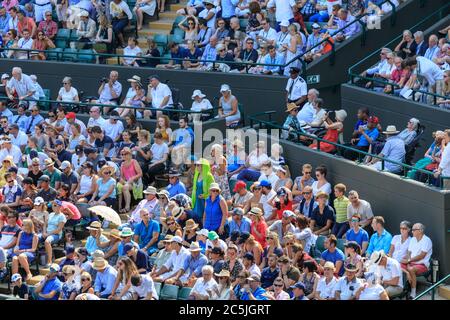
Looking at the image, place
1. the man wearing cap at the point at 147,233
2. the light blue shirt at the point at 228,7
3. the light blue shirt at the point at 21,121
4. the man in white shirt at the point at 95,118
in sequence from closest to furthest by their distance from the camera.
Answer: the man wearing cap at the point at 147,233, the man in white shirt at the point at 95,118, the light blue shirt at the point at 21,121, the light blue shirt at the point at 228,7

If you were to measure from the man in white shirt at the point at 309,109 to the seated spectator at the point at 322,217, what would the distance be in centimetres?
312

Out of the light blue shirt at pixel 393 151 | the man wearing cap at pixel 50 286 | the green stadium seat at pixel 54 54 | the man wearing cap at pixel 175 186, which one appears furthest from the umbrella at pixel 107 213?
the green stadium seat at pixel 54 54

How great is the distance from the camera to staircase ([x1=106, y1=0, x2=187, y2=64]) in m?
31.1

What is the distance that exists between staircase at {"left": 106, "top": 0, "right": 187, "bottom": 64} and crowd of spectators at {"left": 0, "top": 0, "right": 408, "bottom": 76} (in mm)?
184

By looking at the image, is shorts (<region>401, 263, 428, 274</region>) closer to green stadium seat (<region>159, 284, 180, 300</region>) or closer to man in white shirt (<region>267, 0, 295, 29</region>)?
green stadium seat (<region>159, 284, 180, 300</region>)

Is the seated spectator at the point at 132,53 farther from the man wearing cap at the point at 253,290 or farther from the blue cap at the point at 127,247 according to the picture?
the man wearing cap at the point at 253,290

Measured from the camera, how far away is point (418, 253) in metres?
21.7

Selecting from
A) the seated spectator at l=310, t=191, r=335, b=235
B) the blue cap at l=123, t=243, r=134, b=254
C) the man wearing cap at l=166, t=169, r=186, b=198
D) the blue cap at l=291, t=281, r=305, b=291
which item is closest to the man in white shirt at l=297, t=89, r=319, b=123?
the man wearing cap at l=166, t=169, r=186, b=198

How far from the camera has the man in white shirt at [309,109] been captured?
25938mm

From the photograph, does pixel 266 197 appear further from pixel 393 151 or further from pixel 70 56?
pixel 70 56

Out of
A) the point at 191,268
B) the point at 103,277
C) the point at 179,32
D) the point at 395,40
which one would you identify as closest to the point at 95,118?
the point at 179,32

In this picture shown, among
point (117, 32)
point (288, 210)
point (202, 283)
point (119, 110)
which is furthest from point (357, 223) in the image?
point (117, 32)
